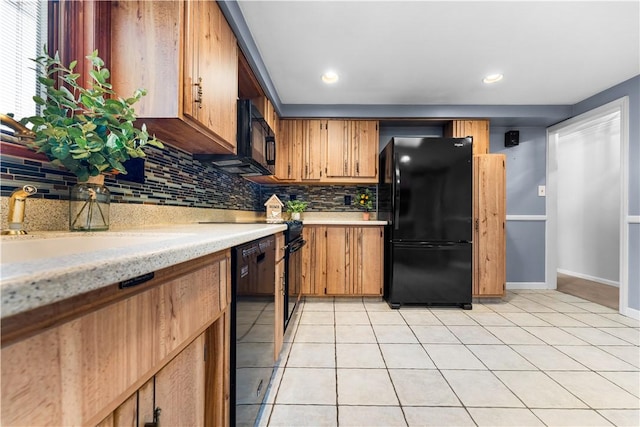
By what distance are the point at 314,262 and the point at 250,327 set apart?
1957mm

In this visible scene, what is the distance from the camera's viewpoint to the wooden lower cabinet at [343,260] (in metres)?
2.97

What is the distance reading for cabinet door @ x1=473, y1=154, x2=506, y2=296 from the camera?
288cm

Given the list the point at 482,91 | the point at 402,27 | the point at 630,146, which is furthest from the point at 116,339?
the point at 630,146

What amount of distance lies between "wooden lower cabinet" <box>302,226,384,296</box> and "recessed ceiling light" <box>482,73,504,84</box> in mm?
1758

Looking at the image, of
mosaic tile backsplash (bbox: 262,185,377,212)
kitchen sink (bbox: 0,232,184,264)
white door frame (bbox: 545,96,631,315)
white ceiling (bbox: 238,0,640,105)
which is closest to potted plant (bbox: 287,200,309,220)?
mosaic tile backsplash (bbox: 262,185,377,212)

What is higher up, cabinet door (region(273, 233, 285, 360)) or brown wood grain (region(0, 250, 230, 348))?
brown wood grain (region(0, 250, 230, 348))

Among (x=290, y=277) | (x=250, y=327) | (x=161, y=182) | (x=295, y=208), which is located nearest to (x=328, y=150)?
(x=295, y=208)

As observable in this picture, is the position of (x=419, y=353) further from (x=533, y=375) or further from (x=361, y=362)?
(x=533, y=375)

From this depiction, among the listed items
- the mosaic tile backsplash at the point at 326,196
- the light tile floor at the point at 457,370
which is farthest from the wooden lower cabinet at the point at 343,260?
the mosaic tile backsplash at the point at 326,196

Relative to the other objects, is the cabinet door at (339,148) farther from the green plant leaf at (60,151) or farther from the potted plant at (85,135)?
the green plant leaf at (60,151)

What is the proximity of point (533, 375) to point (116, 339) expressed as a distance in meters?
2.13

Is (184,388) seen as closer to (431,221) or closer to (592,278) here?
(431,221)

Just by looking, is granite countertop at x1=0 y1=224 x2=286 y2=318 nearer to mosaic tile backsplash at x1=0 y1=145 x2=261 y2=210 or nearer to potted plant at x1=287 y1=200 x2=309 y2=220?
mosaic tile backsplash at x1=0 y1=145 x2=261 y2=210

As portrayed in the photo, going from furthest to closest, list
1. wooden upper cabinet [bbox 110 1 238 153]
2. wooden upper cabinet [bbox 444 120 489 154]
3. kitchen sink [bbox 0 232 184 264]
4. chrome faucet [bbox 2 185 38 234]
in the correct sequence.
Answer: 1. wooden upper cabinet [bbox 444 120 489 154]
2. wooden upper cabinet [bbox 110 1 238 153]
3. chrome faucet [bbox 2 185 38 234]
4. kitchen sink [bbox 0 232 184 264]
